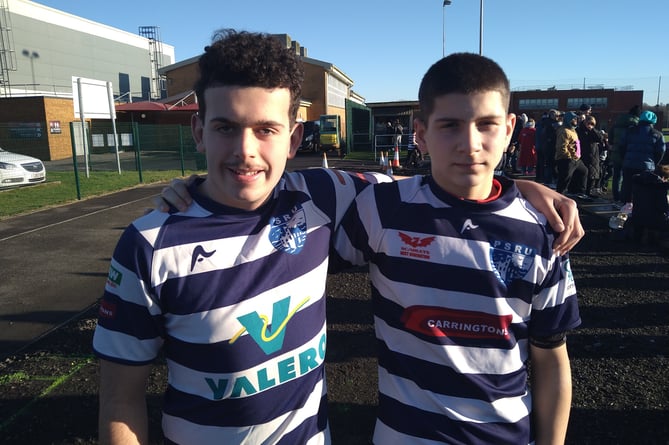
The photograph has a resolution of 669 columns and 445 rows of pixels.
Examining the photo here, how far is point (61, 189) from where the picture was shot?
14.6m

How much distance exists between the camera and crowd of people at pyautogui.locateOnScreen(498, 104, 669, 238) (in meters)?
7.08

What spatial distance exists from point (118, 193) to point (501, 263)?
1434 cm

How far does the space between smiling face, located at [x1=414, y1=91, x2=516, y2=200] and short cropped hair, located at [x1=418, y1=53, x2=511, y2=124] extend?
0.02 m

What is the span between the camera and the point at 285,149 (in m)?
1.62

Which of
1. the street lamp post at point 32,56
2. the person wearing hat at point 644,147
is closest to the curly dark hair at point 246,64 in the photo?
the person wearing hat at point 644,147


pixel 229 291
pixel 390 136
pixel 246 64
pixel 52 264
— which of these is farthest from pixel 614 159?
pixel 390 136

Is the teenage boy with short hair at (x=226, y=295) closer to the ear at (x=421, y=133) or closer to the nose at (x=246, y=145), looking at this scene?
the nose at (x=246, y=145)

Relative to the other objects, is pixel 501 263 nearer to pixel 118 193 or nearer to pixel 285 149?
pixel 285 149

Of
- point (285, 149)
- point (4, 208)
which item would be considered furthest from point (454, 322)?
point (4, 208)

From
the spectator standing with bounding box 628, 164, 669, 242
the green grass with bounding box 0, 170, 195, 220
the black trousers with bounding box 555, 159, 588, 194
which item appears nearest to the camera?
the spectator standing with bounding box 628, 164, 669, 242

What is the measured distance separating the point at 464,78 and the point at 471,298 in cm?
74

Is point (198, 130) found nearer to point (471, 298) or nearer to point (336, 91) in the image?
point (471, 298)

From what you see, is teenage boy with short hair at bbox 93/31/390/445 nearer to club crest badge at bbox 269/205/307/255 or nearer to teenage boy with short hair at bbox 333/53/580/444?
club crest badge at bbox 269/205/307/255

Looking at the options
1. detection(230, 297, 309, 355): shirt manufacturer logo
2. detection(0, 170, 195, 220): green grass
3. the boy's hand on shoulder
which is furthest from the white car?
detection(230, 297, 309, 355): shirt manufacturer logo
